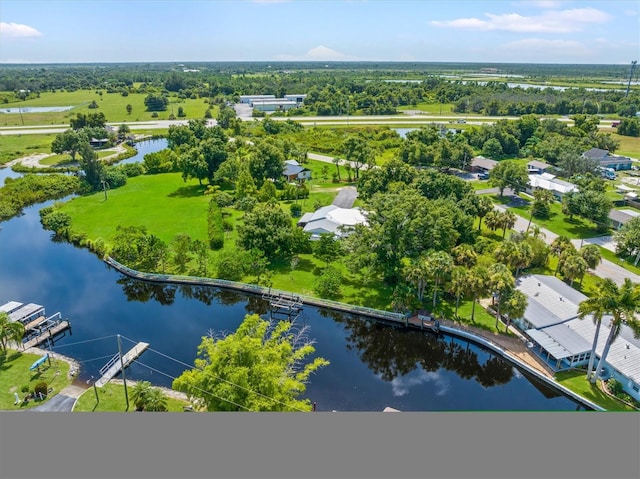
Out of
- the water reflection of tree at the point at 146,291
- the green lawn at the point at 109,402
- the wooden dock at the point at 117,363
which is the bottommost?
the water reflection of tree at the point at 146,291

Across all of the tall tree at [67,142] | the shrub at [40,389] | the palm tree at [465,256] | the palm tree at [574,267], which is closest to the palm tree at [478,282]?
the palm tree at [465,256]

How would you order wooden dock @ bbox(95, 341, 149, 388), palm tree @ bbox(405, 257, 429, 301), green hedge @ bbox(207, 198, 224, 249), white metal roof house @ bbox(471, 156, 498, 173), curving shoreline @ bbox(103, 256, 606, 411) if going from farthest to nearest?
white metal roof house @ bbox(471, 156, 498, 173)
green hedge @ bbox(207, 198, 224, 249)
palm tree @ bbox(405, 257, 429, 301)
curving shoreline @ bbox(103, 256, 606, 411)
wooden dock @ bbox(95, 341, 149, 388)

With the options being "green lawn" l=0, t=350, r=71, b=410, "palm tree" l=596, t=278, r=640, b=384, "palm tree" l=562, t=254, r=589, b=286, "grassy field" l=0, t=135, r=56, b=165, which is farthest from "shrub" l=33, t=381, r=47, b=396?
"grassy field" l=0, t=135, r=56, b=165

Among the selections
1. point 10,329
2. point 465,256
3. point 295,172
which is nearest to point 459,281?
point 465,256

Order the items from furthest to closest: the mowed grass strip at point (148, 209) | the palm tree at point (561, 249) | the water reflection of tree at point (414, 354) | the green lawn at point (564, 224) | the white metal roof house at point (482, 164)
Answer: the white metal roof house at point (482, 164)
the mowed grass strip at point (148, 209)
the green lawn at point (564, 224)
the palm tree at point (561, 249)
the water reflection of tree at point (414, 354)

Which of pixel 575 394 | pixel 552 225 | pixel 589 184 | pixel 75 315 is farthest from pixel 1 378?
pixel 589 184

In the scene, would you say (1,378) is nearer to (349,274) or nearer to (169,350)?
(169,350)

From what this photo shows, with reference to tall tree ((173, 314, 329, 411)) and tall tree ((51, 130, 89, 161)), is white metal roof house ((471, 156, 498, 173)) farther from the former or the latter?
tall tree ((51, 130, 89, 161))

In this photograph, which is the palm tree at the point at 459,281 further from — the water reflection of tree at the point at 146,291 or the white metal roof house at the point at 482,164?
the white metal roof house at the point at 482,164
